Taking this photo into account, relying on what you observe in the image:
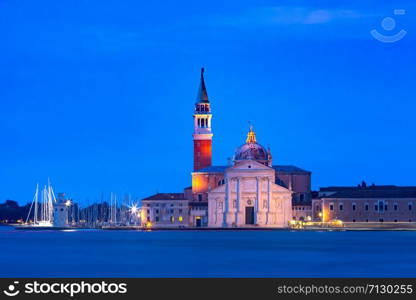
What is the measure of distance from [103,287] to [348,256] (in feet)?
110

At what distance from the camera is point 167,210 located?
424 ft

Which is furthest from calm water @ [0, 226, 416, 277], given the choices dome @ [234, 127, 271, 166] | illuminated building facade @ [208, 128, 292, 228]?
dome @ [234, 127, 271, 166]

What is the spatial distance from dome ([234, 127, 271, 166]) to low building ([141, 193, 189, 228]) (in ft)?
24.5

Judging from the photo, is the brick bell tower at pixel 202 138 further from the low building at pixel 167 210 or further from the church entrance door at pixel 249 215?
the church entrance door at pixel 249 215

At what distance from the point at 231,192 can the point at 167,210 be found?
8.92 m

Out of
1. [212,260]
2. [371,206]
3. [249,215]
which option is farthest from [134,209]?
[212,260]

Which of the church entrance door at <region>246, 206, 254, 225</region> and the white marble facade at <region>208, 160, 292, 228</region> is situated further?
the church entrance door at <region>246, 206, 254, 225</region>

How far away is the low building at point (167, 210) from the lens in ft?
422

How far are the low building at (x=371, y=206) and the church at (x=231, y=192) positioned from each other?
400 centimetres

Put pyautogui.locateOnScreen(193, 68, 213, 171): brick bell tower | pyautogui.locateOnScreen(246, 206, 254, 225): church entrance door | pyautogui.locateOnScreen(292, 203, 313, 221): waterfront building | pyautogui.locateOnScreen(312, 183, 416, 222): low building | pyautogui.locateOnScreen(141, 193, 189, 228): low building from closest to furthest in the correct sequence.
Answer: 1. pyautogui.locateOnScreen(312, 183, 416, 222): low building
2. pyautogui.locateOnScreen(246, 206, 254, 225): church entrance door
3. pyautogui.locateOnScreen(292, 203, 313, 221): waterfront building
4. pyautogui.locateOnScreen(141, 193, 189, 228): low building
5. pyautogui.locateOnScreen(193, 68, 213, 171): brick bell tower

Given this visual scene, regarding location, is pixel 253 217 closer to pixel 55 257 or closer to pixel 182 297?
pixel 55 257

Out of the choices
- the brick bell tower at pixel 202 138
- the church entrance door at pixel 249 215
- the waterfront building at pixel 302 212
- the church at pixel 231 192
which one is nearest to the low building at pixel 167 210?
the church at pixel 231 192

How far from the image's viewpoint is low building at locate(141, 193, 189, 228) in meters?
129

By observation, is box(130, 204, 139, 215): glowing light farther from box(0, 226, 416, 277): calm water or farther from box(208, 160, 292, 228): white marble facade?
box(0, 226, 416, 277): calm water
